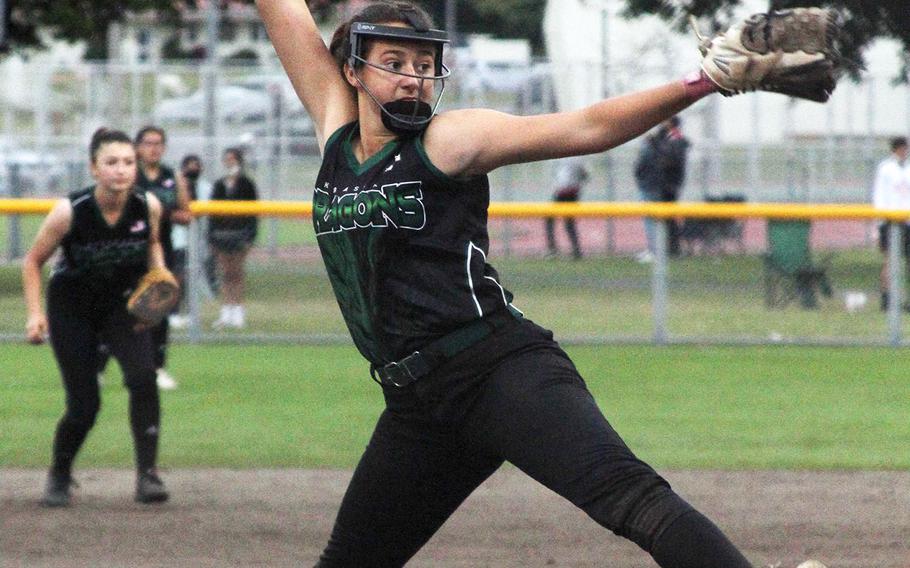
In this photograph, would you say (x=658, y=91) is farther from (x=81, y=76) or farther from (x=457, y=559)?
(x=81, y=76)

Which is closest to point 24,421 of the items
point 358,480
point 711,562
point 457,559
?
point 457,559

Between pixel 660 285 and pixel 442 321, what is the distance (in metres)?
9.70

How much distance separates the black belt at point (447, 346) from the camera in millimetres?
3635

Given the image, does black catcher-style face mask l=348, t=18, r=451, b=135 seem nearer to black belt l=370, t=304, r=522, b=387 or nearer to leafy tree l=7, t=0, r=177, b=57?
black belt l=370, t=304, r=522, b=387

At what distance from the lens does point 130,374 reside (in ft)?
22.7

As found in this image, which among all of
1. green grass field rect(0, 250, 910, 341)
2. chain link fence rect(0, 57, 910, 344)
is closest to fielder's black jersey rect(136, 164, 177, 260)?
green grass field rect(0, 250, 910, 341)

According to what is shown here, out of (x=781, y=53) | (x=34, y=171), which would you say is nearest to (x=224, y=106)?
(x=34, y=171)

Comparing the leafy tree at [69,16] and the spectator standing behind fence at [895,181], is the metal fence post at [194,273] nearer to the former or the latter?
the leafy tree at [69,16]

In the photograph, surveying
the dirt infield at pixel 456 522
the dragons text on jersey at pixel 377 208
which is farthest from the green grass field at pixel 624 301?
the dragons text on jersey at pixel 377 208

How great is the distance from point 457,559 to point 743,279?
7.70 meters

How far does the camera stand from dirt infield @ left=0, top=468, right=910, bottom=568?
5.88 metres

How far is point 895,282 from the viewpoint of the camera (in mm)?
12906

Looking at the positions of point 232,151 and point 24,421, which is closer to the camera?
point 24,421

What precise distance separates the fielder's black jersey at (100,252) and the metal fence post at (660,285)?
268 inches
